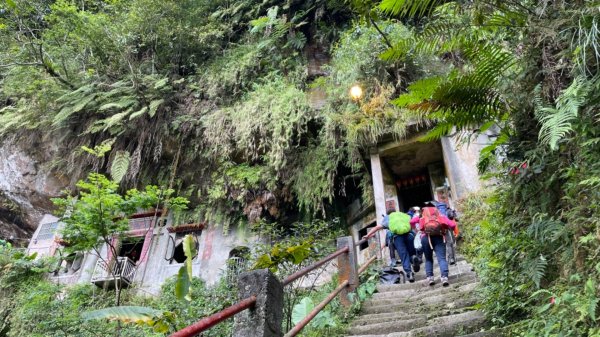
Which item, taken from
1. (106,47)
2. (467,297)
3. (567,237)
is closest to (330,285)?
(467,297)

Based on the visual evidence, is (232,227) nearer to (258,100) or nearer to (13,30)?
(258,100)

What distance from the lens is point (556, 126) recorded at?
2.44 meters

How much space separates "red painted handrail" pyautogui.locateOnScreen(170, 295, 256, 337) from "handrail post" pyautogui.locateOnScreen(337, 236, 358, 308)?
3.34m

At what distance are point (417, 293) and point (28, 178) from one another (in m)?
14.5

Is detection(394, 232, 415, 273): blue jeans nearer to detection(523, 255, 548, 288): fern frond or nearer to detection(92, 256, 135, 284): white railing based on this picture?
detection(523, 255, 548, 288): fern frond

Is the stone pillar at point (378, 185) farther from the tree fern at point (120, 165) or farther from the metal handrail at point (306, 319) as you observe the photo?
the tree fern at point (120, 165)

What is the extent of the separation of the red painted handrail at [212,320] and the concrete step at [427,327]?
2210mm

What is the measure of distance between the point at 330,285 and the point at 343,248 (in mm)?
2921

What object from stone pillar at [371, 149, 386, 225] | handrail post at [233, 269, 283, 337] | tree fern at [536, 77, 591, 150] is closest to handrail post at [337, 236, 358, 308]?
handrail post at [233, 269, 283, 337]

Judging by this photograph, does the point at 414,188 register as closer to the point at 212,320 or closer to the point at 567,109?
the point at 567,109

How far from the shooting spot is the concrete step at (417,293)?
197 inches

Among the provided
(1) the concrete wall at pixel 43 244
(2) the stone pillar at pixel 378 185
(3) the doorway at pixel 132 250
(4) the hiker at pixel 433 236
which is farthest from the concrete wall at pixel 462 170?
(1) the concrete wall at pixel 43 244

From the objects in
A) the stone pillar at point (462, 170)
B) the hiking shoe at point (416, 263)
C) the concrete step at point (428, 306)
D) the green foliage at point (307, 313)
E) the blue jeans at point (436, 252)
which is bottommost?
the green foliage at point (307, 313)

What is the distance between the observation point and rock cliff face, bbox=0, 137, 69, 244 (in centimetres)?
1403
